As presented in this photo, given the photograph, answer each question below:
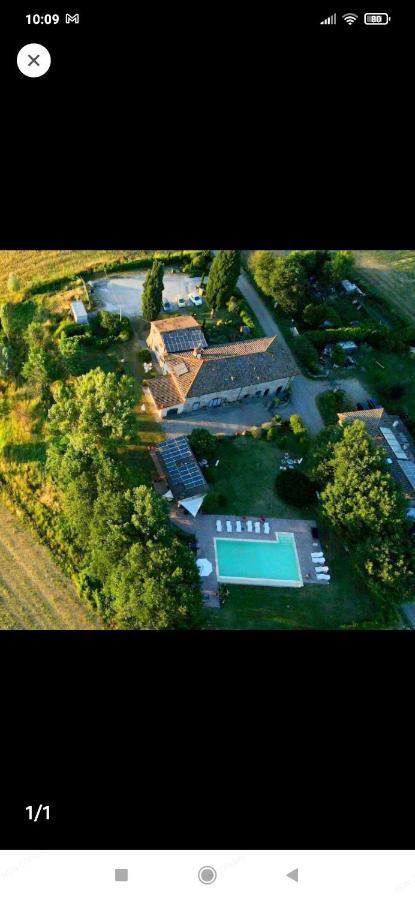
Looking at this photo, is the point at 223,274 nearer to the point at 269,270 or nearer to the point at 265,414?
the point at 269,270

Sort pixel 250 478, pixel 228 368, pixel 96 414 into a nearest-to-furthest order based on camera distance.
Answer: pixel 96 414 → pixel 250 478 → pixel 228 368

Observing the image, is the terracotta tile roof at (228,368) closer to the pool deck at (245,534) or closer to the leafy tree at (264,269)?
the leafy tree at (264,269)

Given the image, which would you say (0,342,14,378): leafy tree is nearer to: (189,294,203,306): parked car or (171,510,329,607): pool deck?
(189,294,203,306): parked car

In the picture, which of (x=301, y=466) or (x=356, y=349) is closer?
(x=301, y=466)

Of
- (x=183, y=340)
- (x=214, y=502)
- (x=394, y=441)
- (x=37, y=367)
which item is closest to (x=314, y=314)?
(x=183, y=340)

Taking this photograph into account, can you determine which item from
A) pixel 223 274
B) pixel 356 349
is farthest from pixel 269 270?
pixel 356 349

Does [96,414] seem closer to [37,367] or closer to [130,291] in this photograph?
[37,367]
